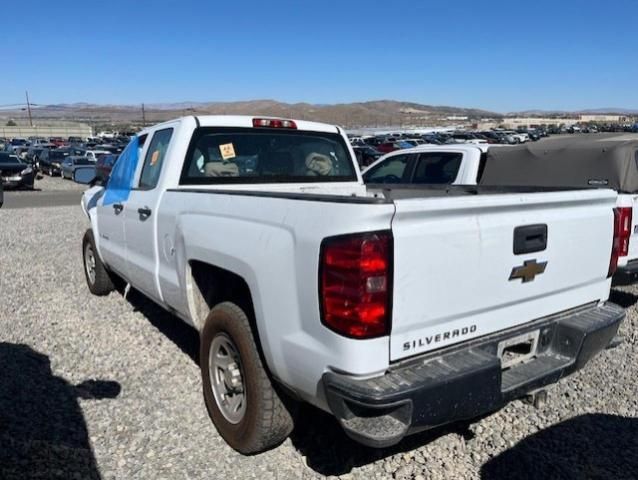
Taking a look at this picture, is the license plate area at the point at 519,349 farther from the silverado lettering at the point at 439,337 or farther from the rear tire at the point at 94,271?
the rear tire at the point at 94,271

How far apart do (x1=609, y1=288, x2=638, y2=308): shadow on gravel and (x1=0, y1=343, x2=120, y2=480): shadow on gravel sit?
17.9ft

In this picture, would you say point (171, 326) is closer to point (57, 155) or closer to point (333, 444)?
point (333, 444)

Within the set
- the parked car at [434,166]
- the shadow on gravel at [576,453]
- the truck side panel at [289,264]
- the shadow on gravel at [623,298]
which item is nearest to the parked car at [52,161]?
the parked car at [434,166]

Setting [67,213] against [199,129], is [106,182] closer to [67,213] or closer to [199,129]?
[199,129]

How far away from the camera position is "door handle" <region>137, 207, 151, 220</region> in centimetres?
416

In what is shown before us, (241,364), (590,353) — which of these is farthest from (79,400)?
(590,353)

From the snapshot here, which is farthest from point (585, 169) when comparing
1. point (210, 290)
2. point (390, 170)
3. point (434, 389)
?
point (434, 389)

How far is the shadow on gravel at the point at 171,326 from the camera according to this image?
4930mm

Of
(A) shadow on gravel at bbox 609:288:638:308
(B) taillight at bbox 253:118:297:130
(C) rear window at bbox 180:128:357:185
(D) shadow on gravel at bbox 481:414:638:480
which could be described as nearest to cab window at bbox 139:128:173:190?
(C) rear window at bbox 180:128:357:185

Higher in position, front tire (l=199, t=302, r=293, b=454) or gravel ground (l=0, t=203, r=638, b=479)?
front tire (l=199, t=302, r=293, b=454)

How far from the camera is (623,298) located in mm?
6520

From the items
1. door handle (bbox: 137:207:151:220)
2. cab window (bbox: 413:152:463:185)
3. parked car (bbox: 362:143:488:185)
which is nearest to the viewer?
door handle (bbox: 137:207:151:220)

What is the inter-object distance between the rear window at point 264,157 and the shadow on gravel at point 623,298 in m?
3.65

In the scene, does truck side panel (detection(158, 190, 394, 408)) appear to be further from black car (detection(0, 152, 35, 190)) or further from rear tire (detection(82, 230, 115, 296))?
black car (detection(0, 152, 35, 190))
